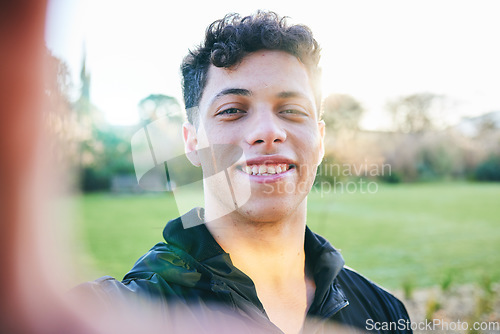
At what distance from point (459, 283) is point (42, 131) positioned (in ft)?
29.1

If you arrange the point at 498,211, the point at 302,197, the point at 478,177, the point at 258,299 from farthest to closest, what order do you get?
the point at 478,177 → the point at 498,211 → the point at 302,197 → the point at 258,299

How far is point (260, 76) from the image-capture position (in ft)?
5.71

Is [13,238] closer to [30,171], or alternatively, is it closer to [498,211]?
[30,171]

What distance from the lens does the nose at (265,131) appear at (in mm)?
1638

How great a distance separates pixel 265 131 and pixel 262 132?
A: 0.6 inches

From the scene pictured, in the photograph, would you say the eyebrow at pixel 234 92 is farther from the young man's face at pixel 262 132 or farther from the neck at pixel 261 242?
the neck at pixel 261 242

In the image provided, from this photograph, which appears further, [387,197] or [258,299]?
[387,197]

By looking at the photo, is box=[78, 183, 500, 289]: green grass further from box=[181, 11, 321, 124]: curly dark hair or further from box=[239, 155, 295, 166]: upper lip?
box=[239, 155, 295, 166]: upper lip

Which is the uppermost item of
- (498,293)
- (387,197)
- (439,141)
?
(439,141)

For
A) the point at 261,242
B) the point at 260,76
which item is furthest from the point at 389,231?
the point at 260,76

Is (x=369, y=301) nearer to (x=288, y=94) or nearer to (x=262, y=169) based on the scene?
(x=262, y=169)

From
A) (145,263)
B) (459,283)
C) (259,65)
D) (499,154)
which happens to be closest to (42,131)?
(145,263)

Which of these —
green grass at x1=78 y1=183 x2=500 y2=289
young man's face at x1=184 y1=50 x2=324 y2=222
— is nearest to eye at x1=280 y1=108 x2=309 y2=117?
young man's face at x1=184 y1=50 x2=324 y2=222

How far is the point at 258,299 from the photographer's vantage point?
63.6 inches
